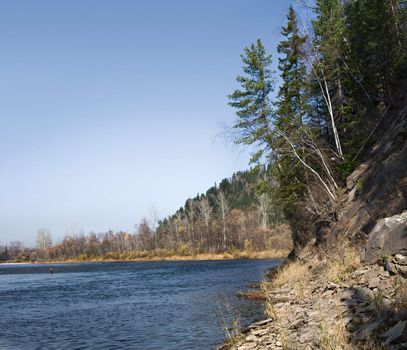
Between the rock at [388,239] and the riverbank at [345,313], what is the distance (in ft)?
1.22

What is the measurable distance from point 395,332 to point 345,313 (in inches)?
131

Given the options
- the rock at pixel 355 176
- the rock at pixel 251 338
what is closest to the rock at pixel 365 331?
the rock at pixel 251 338

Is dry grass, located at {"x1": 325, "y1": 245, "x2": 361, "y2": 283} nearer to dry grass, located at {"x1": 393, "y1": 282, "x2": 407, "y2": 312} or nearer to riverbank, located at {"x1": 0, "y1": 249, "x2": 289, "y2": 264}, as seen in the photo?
dry grass, located at {"x1": 393, "y1": 282, "x2": 407, "y2": 312}

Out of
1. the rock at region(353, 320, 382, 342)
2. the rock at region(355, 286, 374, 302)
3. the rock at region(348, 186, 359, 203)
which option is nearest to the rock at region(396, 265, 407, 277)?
the rock at region(355, 286, 374, 302)

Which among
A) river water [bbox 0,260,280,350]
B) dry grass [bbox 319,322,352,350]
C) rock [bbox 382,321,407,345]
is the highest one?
rock [bbox 382,321,407,345]

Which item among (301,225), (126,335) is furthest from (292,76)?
(126,335)

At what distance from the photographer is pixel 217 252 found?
108 meters

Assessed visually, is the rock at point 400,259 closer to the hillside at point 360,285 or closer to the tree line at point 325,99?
the hillside at point 360,285

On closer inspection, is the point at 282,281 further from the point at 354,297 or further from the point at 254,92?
the point at 254,92

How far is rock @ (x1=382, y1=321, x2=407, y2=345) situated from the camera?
27.7 ft

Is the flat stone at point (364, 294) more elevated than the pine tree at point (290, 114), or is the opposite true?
the pine tree at point (290, 114)

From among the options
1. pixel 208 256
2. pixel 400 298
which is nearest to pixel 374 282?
pixel 400 298

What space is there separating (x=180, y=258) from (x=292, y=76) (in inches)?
3213

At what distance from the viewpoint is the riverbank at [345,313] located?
958 centimetres
